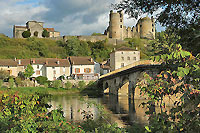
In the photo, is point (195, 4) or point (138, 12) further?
point (138, 12)

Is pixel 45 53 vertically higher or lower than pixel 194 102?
higher

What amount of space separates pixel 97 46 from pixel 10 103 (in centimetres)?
6280

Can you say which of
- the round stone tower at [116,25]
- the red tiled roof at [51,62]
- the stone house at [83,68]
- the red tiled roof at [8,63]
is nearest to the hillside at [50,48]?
the round stone tower at [116,25]

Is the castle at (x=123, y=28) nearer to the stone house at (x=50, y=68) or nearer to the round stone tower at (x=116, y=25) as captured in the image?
the round stone tower at (x=116, y=25)

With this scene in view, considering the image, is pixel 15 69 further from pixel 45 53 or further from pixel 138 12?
pixel 138 12

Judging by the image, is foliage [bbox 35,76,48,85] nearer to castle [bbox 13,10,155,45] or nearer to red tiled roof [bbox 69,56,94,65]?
red tiled roof [bbox 69,56,94,65]

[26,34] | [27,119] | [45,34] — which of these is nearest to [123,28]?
[45,34]

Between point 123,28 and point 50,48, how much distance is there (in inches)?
1015

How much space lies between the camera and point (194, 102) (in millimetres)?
3834

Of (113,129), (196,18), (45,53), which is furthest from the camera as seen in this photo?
(45,53)

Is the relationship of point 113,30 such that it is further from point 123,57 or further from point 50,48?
point 123,57

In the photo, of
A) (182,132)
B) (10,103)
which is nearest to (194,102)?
(182,132)

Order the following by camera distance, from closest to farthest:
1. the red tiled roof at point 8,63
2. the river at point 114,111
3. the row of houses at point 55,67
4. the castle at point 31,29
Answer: the river at point 114,111
the red tiled roof at point 8,63
the row of houses at point 55,67
the castle at point 31,29

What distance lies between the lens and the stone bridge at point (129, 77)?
1075 inches
